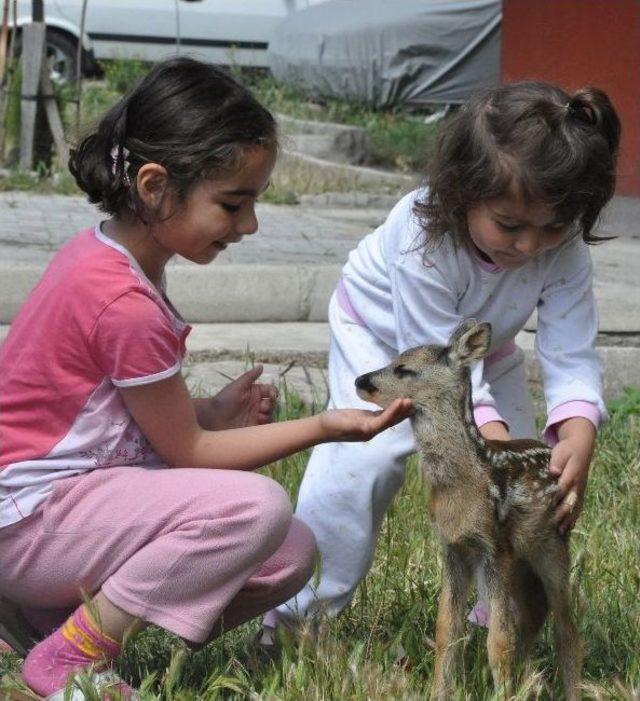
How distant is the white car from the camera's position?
15695 millimetres

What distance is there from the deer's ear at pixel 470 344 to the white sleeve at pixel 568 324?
60 centimetres

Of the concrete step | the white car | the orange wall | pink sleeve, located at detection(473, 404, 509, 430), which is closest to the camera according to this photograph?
pink sleeve, located at detection(473, 404, 509, 430)

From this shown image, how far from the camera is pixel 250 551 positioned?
3.03 metres

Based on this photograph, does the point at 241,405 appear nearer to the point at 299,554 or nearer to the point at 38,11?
the point at 299,554

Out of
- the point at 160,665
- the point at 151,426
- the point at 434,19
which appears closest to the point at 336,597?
the point at 160,665

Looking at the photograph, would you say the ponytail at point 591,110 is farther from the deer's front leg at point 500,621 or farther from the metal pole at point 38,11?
the metal pole at point 38,11

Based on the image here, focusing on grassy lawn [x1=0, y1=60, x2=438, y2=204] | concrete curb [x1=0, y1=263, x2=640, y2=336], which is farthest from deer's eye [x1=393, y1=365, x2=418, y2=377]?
grassy lawn [x1=0, y1=60, x2=438, y2=204]

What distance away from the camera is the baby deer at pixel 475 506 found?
294 cm

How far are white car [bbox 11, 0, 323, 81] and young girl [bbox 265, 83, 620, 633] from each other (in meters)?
12.3

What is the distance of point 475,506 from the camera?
2928 millimetres

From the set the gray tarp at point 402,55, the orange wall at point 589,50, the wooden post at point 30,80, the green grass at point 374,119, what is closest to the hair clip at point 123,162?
the orange wall at point 589,50

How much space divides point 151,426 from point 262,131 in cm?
72

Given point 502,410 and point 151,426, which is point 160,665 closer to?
point 151,426

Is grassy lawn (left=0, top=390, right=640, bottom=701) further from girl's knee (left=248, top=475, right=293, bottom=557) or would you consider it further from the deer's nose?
the deer's nose
